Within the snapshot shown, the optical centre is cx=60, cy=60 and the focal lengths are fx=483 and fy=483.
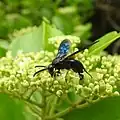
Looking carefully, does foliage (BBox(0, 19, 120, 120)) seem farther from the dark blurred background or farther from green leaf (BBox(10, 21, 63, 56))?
the dark blurred background

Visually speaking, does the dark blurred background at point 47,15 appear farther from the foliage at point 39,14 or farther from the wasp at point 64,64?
the wasp at point 64,64

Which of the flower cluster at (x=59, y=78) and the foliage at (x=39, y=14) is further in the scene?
the foliage at (x=39, y=14)

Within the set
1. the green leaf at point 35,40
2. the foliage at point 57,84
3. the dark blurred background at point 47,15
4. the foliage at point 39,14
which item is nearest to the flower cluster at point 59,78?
the foliage at point 57,84

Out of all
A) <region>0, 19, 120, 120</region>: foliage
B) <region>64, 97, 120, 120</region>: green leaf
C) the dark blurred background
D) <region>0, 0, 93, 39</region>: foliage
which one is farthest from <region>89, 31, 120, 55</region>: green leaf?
<region>0, 0, 93, 39</region>: foliage

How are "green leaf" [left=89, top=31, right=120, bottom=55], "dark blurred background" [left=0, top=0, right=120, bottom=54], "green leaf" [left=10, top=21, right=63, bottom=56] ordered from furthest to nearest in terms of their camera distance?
1. "dark blurred background" [left=0, top=0, right=120, bottom=54]
2. "green leaf" [left=10, top=21, right=63, bottom=56]
3. "green leaf" [left=89, top=31, right=120, bottom=55]

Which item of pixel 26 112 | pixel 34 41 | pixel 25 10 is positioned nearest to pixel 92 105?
pixel 26 112

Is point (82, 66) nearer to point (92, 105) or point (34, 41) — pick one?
point (92, 105)

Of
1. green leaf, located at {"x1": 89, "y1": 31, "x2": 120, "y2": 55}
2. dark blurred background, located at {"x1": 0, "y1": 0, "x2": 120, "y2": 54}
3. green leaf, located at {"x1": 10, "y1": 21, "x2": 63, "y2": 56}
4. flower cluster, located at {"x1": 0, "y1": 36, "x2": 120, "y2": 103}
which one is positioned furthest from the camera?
dark blurred background, located at {"x1": 0, "y1": 0, "x2": 120, "y2": 54}
